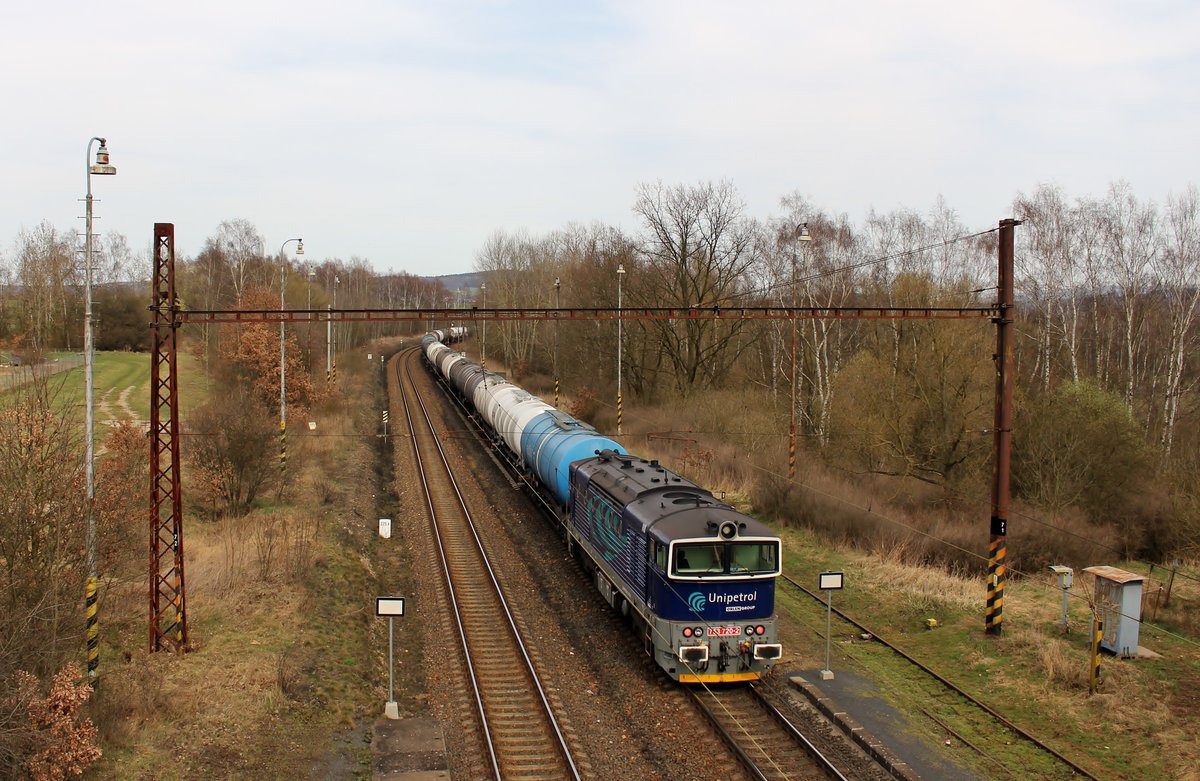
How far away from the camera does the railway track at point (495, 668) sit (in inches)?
451

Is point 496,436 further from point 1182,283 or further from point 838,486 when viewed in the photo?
point 1182,283

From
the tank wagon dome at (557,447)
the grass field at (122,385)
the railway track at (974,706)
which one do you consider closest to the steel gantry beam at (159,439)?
the tank wagon dome at (557,447)

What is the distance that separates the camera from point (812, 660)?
14.6m

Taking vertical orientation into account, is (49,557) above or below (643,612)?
above

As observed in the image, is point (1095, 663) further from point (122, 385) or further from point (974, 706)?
point (122, 385)

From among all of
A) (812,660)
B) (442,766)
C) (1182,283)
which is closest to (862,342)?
(1182,283)

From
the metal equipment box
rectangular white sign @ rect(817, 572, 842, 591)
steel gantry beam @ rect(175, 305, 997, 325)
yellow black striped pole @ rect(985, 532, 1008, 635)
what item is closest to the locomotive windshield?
rectangular white sign @ rect(817, 572, 842, 591)

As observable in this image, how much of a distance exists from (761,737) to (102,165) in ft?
41.2

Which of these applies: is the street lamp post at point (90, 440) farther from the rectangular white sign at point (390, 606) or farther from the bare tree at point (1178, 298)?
the bare tree at point (1178, 298)

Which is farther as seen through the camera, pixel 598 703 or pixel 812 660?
pixel 812 660

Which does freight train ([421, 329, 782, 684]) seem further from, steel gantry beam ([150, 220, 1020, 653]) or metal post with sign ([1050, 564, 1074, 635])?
metal post with sign ([1050, 564, 1074, 635])

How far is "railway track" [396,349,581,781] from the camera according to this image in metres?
11.4

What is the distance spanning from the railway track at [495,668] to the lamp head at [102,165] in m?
9.65

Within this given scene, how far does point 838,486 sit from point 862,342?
1593cm
